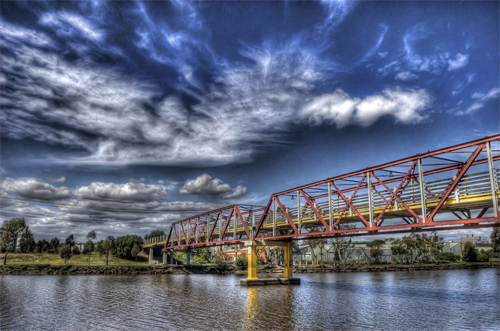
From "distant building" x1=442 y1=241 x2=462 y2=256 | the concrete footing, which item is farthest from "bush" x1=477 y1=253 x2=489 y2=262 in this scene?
the concrete footing

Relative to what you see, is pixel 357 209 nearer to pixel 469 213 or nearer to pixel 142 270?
pixel 469 213

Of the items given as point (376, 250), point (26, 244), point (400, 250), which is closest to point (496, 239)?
point (400, 250)

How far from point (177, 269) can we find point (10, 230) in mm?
45283

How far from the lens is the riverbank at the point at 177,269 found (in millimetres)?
86175

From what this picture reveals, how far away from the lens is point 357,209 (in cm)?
3909

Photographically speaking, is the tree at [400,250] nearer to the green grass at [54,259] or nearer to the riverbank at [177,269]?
the riverbank at [177,269]

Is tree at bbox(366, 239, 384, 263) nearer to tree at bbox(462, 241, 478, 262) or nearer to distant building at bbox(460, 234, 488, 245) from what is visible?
tree at bbox(462, 241, 478, 262)

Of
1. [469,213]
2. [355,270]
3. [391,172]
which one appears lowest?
[355,270]

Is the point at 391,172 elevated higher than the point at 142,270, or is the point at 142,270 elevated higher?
the point at 391,172

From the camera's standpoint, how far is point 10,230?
9312cm

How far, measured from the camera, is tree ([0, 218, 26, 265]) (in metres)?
92.2

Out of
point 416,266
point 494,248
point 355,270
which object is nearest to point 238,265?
point 355,270

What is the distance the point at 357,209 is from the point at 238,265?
244 ft

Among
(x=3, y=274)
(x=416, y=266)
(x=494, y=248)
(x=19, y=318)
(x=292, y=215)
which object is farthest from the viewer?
(x=494, y=248)
